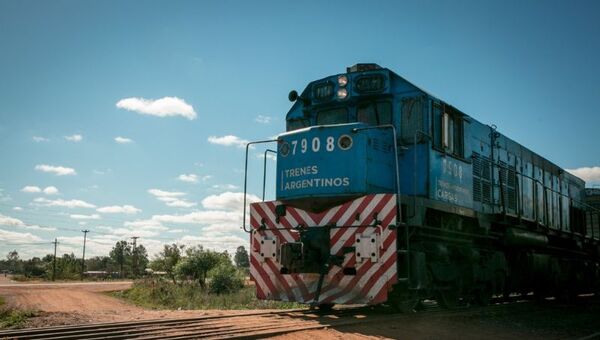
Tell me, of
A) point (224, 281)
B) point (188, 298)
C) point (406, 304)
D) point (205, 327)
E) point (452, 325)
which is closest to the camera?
point (205, 327)

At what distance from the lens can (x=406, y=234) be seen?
7605mm

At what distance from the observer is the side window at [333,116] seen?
Answer: 9258 millimetres

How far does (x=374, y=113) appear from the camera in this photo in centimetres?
894

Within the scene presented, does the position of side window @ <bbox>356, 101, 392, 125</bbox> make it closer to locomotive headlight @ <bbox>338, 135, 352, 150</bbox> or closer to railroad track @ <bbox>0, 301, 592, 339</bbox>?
Answer: locomotive headlight @ <bbox>338, 135, 352, 150</bbox>

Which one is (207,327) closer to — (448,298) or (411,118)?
(411,118)

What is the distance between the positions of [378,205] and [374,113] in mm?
2035

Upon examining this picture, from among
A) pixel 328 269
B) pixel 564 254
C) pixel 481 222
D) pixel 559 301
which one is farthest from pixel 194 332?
pixel 564 254

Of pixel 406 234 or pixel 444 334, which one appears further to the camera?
pixel 406 234

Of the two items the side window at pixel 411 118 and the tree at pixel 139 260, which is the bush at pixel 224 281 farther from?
the tree at pixel 139 260

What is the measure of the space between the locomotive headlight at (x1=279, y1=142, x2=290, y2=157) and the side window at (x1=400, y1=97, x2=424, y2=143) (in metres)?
1.92

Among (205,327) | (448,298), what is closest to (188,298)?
(448,298)

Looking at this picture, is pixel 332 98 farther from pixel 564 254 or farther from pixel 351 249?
pixel 564 254

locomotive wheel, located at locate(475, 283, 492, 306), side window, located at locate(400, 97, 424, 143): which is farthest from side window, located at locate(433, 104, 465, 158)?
locomotive wheel, located at locate(475, 283, 492, 306)

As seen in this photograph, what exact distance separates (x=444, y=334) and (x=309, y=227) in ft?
8.52
